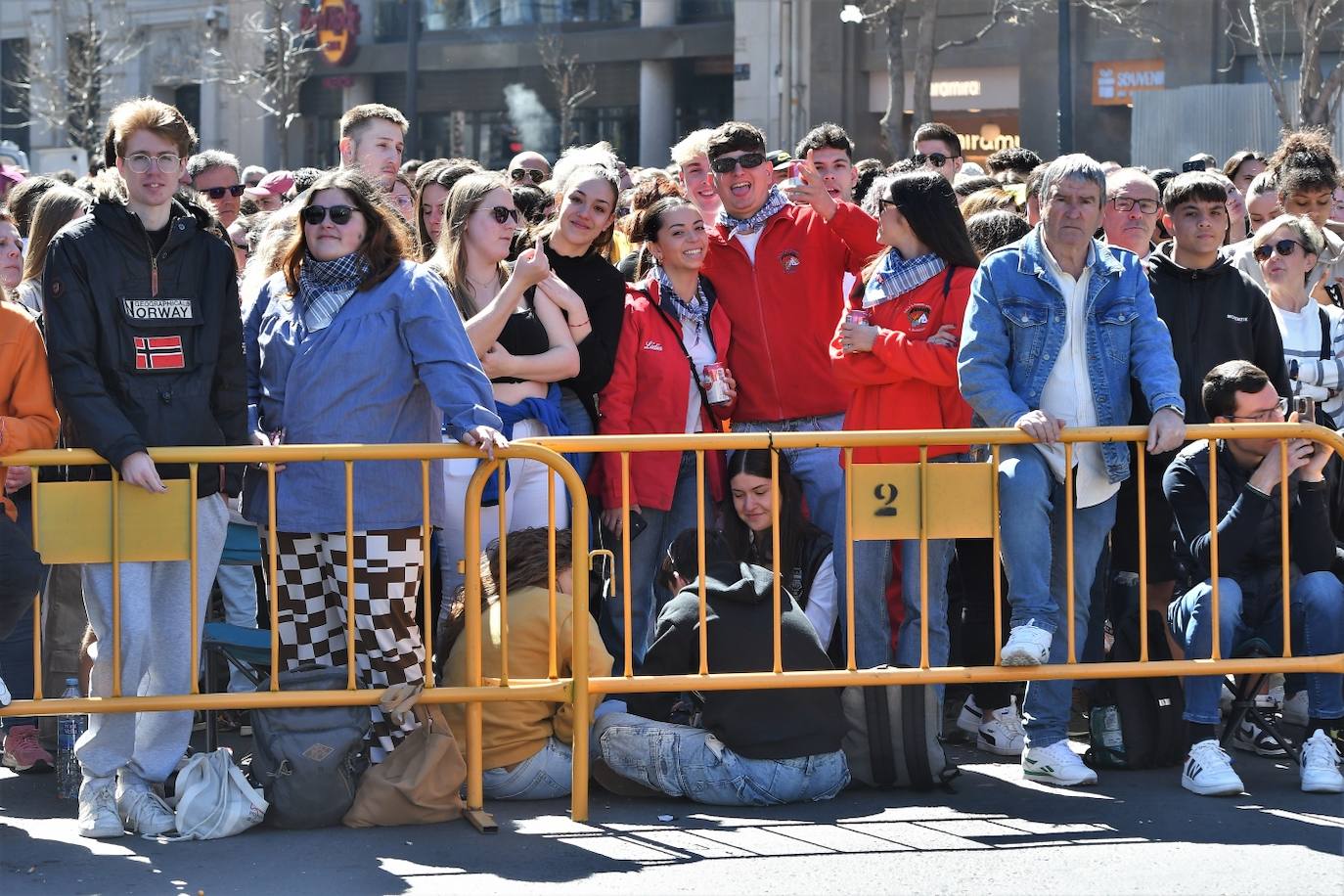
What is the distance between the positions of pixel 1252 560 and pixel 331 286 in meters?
3.57

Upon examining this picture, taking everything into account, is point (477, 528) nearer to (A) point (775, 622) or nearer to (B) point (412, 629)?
(B) point (412, 629)

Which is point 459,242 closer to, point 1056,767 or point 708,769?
point 708,769

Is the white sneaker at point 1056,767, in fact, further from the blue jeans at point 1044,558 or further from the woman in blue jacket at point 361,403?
the woman in blue jacket at point 361,403

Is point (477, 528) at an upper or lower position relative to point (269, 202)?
lower

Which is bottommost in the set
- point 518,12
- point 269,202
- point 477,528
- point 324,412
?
point 477,528

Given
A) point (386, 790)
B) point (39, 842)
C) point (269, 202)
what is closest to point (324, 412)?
point (386, 790)

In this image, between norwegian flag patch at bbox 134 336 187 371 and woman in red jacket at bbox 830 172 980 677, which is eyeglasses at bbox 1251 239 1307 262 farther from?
norwegian flag patch at bbox 134 336 187 371

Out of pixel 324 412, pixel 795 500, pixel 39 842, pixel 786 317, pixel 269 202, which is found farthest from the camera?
pixel 269 202

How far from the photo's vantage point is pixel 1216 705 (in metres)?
6.42

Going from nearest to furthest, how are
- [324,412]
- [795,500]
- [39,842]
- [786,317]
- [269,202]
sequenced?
[39,842] < [324,412] < [795,500] < [786,317] < [269,202]

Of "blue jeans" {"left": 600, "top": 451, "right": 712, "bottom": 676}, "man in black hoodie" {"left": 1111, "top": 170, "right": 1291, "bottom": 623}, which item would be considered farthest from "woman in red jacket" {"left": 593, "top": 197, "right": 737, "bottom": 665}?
"man in black hoodie" {"left": 1111, "top": 170, "right": 1291, "bottom": 623}

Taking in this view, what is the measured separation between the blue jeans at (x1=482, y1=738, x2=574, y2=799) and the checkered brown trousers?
0.37 meters

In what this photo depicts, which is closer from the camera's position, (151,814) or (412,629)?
(151,814)

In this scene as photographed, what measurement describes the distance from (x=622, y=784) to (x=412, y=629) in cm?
93
